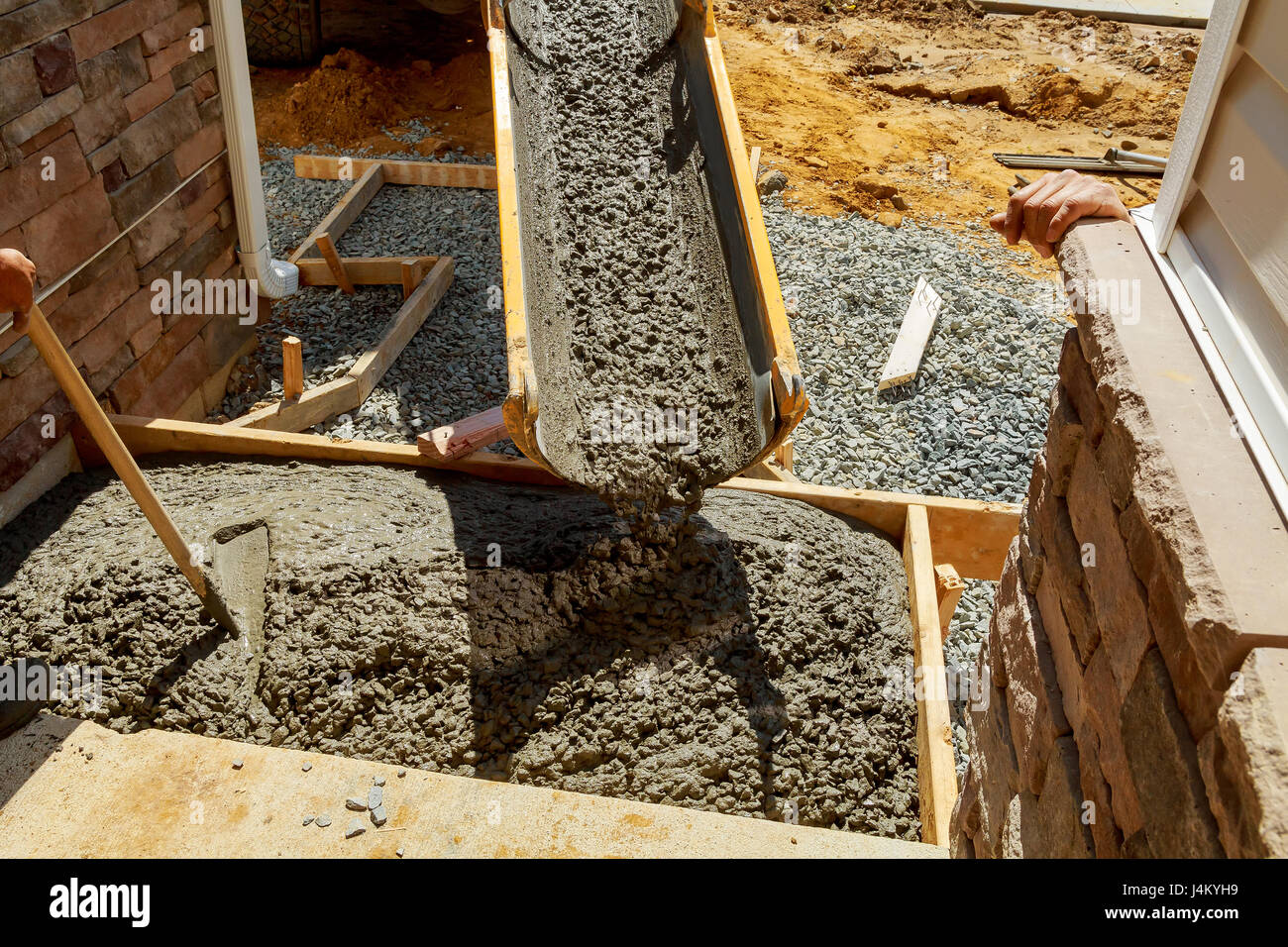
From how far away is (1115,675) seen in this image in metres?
1.67

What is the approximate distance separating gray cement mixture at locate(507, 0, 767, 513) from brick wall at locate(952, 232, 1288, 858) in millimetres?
1568

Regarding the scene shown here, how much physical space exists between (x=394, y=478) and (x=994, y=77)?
918cm

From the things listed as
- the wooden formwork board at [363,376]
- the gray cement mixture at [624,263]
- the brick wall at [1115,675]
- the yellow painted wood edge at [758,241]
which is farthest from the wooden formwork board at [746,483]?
the brick wall at [1115,675]

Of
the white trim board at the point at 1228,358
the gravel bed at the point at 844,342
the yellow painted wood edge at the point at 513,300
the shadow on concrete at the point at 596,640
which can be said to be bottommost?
the gravel bed at the point at 844,342

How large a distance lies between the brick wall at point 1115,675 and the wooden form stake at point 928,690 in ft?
1.36

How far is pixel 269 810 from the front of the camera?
9.19 feet

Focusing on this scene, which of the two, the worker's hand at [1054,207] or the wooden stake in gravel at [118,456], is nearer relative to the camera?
the worker's hand at [1054,207]

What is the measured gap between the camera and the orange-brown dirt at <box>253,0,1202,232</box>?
8.66 metres

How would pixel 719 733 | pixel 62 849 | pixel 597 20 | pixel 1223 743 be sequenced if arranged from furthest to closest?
pixel 597 20 → pixel 719 733 → pixel 62 849 → pixel 1223 743

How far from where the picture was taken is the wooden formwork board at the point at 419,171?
742cm

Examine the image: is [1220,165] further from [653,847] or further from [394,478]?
[394,478]

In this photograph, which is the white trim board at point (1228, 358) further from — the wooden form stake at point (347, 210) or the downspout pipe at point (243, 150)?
the wooden form stake at point (347, 210)
